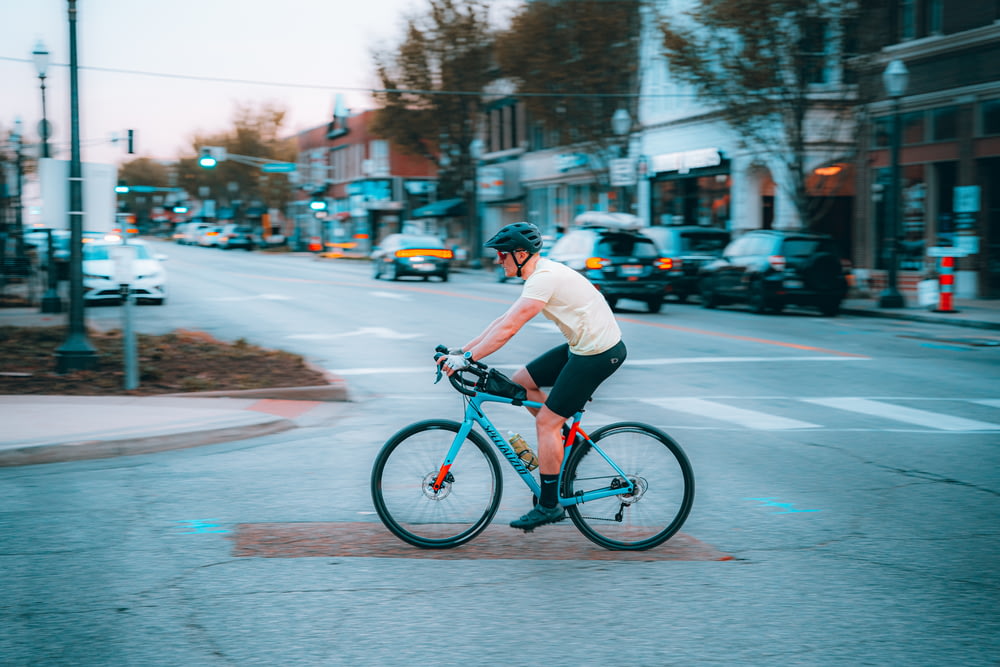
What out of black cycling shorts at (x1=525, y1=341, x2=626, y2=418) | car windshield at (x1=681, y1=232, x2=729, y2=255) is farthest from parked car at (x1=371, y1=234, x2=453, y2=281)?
black cycling shorts at (x1=525, y1=341, x2=626, y2=418)

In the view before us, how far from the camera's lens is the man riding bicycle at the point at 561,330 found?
5875 millimetres

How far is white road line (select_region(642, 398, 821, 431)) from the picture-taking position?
10.3 meters

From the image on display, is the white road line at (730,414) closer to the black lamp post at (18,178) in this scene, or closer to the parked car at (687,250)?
the parked car at (687,250)

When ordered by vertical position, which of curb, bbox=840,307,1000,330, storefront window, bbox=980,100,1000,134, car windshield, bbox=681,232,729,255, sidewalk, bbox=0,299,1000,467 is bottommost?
sidewalk, bbox=0,299,1000,467

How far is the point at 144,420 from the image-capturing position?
9.98m

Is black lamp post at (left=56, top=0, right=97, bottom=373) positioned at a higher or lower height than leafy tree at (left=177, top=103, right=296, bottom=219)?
lower

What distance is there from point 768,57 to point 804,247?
610 cm

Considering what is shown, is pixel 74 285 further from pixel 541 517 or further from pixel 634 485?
pixel 634 485

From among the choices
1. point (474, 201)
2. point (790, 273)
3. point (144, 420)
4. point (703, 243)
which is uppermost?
point (474, 201)

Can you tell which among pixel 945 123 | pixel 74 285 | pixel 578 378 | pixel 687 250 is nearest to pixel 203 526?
pixel 578 378

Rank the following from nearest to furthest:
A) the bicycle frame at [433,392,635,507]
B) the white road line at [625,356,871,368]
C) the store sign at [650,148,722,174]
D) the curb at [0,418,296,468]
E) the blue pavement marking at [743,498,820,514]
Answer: the bicycle frame at [433,392,635,507]
the blue pavement marking at [743,498,820,514]
the curb at [0,418,296,468]
the white road line at [625,356,871,368]
the store sign at [650,148,722,174]

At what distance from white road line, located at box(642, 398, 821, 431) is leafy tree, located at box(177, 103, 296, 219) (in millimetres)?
90670

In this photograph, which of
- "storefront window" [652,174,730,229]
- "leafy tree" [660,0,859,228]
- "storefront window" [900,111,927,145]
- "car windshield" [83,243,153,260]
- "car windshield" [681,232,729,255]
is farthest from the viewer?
"storefront window" [652,174,730,229]

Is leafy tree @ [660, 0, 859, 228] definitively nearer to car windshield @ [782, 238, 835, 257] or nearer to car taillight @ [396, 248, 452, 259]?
car windshield @ [782, 238, 835, 257]
